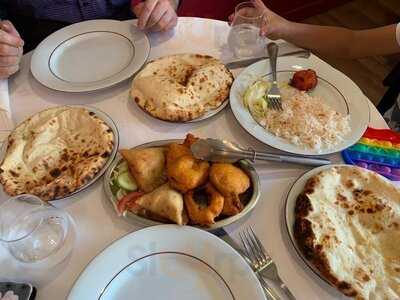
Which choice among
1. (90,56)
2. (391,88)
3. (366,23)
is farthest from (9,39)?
(366,23)

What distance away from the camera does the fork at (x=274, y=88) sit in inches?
41.3

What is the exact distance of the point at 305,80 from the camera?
108 cm

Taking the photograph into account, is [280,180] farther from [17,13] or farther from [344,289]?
[17,13]

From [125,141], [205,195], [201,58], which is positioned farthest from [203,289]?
[201,58]

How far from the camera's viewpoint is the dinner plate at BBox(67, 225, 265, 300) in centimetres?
70

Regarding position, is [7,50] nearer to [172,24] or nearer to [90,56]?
[90,56]

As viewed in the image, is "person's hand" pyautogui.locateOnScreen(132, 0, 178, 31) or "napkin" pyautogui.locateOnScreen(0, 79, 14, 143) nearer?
"napkin" pyautogui.locateOnScreen(0, 79, 14, 143)

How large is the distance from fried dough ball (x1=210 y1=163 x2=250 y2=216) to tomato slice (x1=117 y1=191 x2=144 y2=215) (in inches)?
6.6

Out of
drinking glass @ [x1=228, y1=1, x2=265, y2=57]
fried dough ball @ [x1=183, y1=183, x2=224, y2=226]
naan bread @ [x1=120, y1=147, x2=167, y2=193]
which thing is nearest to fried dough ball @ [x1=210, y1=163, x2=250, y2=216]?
fried dough ball @ [x1=183, y1=183, x2=224, y2=226]

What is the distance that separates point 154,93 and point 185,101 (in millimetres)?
87

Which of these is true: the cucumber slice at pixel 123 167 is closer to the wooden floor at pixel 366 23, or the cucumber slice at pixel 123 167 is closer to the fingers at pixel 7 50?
the fingers at pixel 7 50

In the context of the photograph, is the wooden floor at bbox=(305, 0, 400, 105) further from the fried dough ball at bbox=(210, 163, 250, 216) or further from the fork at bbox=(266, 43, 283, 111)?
the fried dough ball at bbox=(210, 163, 250, 216)

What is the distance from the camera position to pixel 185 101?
40.8 inches

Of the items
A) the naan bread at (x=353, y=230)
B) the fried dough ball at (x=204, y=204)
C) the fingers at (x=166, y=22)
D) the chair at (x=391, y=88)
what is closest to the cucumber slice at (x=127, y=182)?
the fried dough ball at (x=204, y=204)
